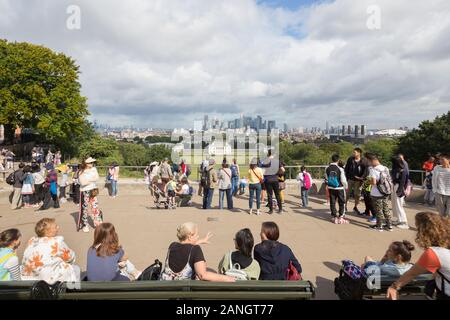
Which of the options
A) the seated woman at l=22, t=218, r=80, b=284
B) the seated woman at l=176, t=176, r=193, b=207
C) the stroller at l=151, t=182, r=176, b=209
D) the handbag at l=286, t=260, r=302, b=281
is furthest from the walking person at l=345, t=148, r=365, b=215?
the seated woman at l=22, t=218, r=80, b=284

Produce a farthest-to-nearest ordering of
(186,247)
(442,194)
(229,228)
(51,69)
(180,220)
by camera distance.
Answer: (51,69)
(180,220)
(229,228)
(442,194)
(186,247)

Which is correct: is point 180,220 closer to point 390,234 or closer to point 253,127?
point 390,234

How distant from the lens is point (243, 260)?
3.51m

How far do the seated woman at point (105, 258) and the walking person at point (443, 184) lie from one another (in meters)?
6.28

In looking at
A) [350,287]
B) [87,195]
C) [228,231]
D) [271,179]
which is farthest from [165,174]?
[350,287]

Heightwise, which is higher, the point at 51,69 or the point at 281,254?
the point at 51,69

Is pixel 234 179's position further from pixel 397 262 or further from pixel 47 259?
pixel 47 259

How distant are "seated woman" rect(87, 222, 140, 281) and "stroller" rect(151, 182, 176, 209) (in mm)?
6261

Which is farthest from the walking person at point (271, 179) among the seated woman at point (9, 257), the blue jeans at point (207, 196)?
the seated woman at point (9, 257)

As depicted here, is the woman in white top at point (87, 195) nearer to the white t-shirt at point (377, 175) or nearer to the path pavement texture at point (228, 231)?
the path pavement texture at point (228, 231)
